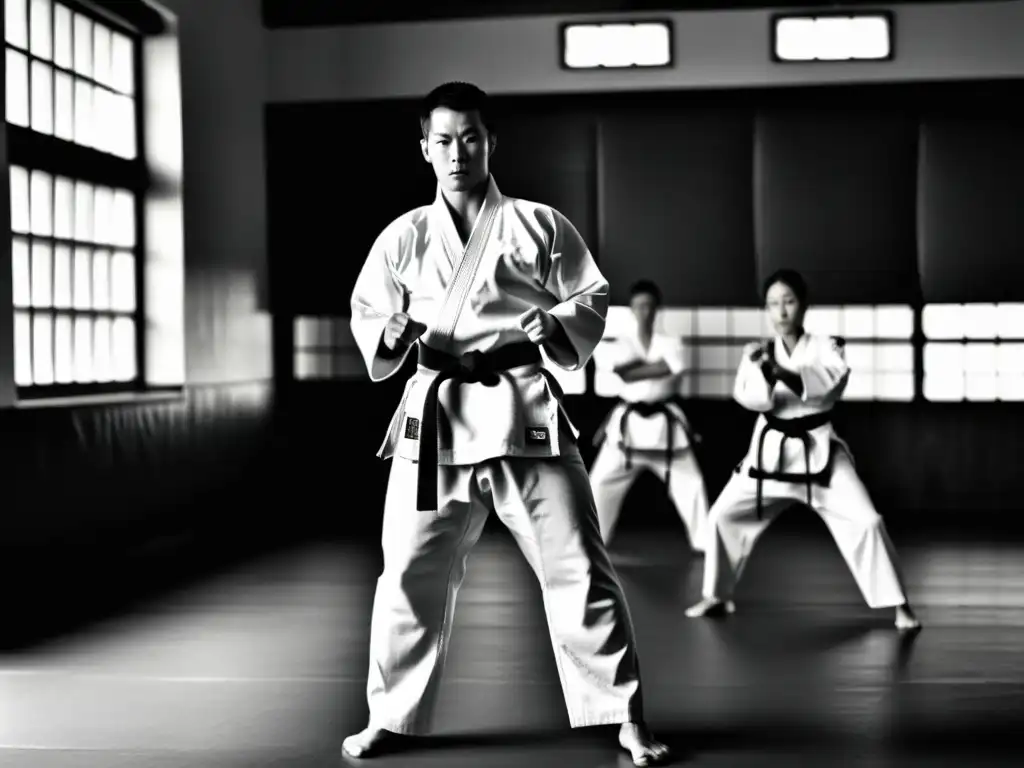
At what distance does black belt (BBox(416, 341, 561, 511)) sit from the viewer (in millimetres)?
2406

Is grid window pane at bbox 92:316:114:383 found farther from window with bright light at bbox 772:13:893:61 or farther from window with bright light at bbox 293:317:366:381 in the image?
window with bright light at bbox 772:13:893:61

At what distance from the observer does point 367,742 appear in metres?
2.44

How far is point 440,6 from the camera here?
22.1ft

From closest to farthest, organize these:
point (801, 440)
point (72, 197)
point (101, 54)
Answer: point (801, 440) → point (72, 197) → point (101, 54)

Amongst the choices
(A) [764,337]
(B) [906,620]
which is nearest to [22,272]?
(B) [906,620]

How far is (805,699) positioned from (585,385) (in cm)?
403

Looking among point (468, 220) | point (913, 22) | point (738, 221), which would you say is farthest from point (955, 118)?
point (468, 220)

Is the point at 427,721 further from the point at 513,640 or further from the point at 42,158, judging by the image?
the point at 42,158

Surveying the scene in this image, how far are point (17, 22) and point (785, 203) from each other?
408cm

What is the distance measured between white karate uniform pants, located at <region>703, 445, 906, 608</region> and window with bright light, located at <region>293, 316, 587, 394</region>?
3.16 metres

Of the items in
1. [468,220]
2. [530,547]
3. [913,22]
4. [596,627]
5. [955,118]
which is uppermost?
[913,22]

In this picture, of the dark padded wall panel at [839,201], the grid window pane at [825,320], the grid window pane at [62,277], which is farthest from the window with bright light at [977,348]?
the grid window pane at [62,277]

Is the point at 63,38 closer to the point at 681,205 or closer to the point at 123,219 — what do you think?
the point at 123,219

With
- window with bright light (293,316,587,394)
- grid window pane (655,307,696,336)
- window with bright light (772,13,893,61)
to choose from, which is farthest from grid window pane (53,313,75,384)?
window with bright light (772,13,893,61)
